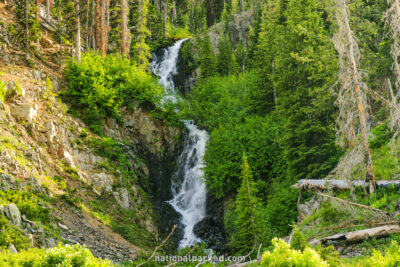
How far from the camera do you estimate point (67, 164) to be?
16.7 meters

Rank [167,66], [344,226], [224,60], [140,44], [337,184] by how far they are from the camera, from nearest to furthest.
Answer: [344,226] → [337,184] → [140,44] → [167,66] → [224,60]

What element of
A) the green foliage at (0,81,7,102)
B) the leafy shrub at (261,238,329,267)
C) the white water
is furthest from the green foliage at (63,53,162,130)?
the leafy shrub at (261,238,329,267)

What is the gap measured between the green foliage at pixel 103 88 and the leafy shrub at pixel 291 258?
59.2ft

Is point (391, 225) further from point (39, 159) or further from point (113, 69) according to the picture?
point (113, 69)

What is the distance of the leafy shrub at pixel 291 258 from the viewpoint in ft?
16.0

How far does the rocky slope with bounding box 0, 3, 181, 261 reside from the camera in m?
12.2

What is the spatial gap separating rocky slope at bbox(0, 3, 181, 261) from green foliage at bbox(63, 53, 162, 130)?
0.88 meters

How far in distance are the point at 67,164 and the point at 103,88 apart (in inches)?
283

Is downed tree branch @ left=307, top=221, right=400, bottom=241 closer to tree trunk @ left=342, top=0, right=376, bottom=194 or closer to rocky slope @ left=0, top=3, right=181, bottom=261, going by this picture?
tree trunk @ left=342, top=0, right=376, bottom=194

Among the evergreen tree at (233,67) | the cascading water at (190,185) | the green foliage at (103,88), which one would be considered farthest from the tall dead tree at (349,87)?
the evergreen tree at (233,67)

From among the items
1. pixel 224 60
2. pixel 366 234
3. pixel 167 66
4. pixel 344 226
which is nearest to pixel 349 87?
pixel 344 226

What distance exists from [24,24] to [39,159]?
35.3ft

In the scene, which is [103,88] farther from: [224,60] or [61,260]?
[224,60]

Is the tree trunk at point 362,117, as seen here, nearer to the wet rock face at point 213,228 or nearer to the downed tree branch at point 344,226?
the downed tree branch at point 344,226
